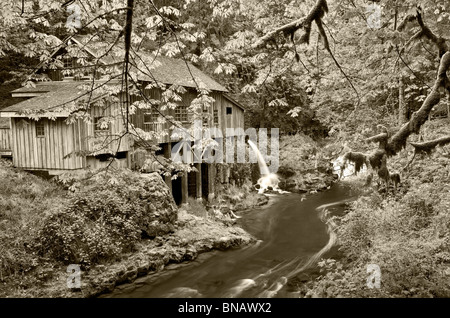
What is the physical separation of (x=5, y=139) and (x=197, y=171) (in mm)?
9879

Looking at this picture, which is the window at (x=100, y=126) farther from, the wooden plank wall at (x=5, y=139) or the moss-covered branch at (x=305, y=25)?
the wooden plank wall at (x=5, y=139)

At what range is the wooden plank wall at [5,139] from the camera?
15780 mm

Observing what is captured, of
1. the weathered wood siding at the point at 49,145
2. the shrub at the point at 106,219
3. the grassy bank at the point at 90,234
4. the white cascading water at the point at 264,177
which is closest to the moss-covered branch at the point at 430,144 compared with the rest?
the grassy bank at the point at 90,234

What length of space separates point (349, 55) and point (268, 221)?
29.5 feet

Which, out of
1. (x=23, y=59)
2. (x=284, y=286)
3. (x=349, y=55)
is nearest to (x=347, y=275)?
(x=284, y=286)

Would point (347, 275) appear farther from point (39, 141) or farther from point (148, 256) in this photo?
point (39, 141)

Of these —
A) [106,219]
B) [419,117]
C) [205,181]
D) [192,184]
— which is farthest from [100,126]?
[205,181]

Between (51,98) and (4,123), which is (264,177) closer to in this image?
(51,98)

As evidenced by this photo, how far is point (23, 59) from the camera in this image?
2192cm

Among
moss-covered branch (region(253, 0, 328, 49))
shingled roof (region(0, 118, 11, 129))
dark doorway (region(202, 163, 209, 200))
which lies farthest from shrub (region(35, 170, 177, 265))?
dark doorway (region(202, 163, 209, 200))

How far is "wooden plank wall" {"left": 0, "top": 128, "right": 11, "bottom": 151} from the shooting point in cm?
1578

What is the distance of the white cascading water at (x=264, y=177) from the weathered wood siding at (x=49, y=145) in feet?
45.4

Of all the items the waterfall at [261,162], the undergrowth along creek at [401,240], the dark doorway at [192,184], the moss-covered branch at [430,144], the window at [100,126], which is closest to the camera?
the window at [100,126]

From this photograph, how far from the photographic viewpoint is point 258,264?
44.3 ft
